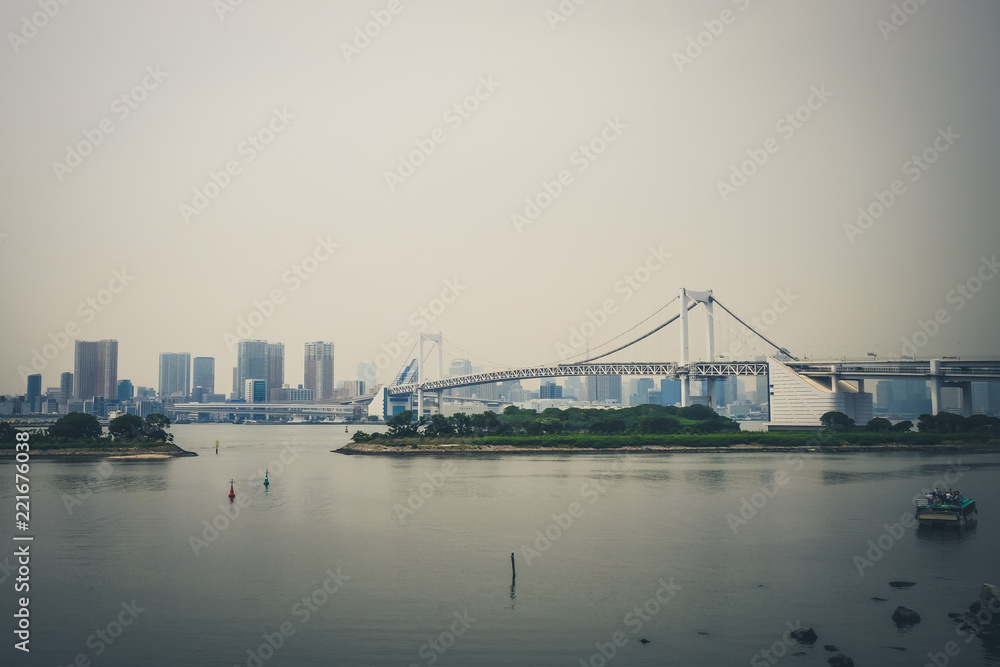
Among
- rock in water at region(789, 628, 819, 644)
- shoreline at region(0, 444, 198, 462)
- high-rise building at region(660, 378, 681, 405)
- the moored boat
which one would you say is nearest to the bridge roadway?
the moored boat

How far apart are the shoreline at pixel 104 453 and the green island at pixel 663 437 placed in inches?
323

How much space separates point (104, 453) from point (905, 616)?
3324 centimetres

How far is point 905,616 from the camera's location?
937 centimetres

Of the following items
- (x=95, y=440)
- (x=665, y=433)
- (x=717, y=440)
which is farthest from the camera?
(x=665, y=433)

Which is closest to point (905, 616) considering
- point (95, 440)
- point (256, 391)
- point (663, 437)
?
point (663, 437)

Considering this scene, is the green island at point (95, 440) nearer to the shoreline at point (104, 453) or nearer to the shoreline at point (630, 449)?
the shoreline at point (104, 453)

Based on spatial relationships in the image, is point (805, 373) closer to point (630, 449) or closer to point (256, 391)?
point (630, 449)

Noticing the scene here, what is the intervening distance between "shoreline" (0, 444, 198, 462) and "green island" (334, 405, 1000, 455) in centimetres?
820

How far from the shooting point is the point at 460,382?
64812 millimetres

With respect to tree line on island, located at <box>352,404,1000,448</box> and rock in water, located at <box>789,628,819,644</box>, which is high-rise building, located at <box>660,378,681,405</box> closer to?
tree line on island, located at <box>352,404,1000,448</box>

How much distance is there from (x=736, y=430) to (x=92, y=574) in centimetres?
3562

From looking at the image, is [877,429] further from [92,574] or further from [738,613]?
[92,574]

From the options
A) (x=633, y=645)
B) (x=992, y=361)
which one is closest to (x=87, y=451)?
(x=633, y=645)

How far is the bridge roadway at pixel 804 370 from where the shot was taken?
39.8 m
